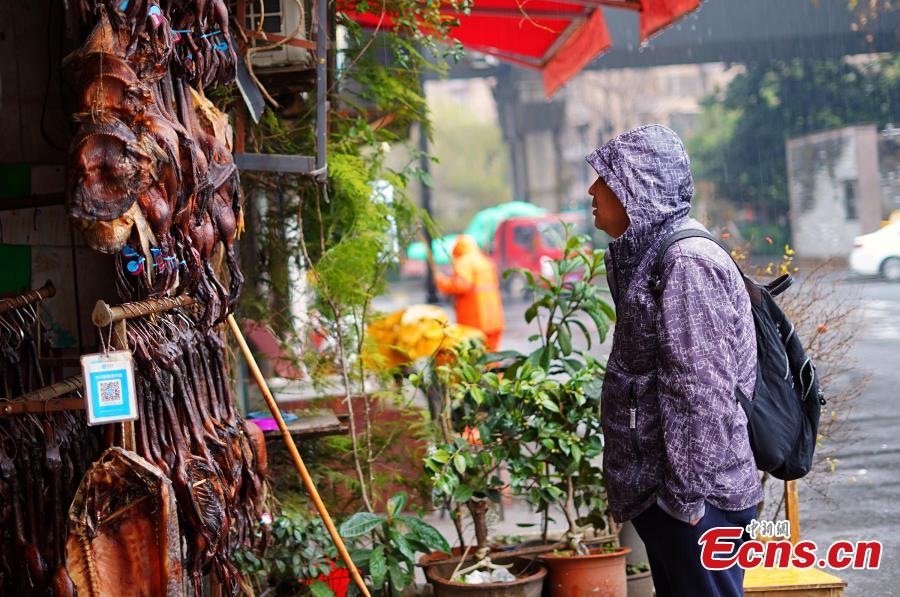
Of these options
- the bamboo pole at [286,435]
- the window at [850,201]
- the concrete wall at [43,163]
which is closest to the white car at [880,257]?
the window at [850,201]

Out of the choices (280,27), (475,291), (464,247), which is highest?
(280,27)

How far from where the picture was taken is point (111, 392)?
2736 mm

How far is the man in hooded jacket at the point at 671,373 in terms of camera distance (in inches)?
115

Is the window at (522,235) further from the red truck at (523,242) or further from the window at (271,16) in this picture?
the window at (271,16)

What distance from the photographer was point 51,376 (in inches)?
141

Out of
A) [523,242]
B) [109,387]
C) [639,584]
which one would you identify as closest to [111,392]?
[109,387]

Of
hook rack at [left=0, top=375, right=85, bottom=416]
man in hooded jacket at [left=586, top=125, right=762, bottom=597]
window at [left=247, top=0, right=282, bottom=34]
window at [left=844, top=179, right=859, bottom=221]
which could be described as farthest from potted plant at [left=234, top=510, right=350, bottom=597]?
window at [left=844, top=179, right=859, bottom=221]

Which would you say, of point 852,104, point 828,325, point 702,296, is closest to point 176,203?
Answer: point 702,296

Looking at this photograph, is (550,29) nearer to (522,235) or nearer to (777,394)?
(777,394)

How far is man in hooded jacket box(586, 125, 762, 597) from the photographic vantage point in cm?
293

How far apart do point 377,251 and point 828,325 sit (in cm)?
254

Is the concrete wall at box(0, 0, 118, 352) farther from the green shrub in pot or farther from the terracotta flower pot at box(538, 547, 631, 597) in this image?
the terracotta flower pot at box(538, 547, 631, 597)

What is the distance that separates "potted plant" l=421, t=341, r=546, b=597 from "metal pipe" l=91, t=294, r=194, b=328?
1.87m

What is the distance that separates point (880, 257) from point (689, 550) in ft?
49.7
